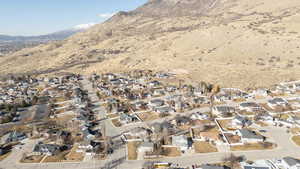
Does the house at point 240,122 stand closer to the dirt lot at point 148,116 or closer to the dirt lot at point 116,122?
the dirt lot at point 148,116

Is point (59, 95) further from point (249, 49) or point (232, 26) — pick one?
point (232, 26)

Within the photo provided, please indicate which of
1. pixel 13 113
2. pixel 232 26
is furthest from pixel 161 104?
pixel 232 26

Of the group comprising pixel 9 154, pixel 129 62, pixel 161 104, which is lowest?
pixel 9 154

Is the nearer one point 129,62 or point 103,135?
point 103,135

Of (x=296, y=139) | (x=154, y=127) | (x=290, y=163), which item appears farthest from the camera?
(x=154, y=127)

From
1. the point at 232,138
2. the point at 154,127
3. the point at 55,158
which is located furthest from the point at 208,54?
the point at 55,158

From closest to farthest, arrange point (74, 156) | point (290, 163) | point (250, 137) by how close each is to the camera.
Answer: point (290, 163) < point (74, 156) < point (250, 137)

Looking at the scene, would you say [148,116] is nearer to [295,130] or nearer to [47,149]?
[47,149]
